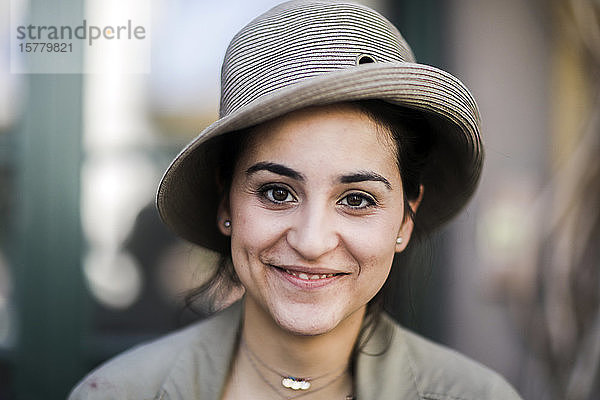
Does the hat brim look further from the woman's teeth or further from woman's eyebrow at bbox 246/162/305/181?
the woman's teeth

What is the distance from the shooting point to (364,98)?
132 centimetres

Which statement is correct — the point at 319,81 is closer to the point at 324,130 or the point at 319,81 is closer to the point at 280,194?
the point at 324,130

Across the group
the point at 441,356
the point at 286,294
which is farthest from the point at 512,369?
the point at 286,294

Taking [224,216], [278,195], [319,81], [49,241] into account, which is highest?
[319,81]

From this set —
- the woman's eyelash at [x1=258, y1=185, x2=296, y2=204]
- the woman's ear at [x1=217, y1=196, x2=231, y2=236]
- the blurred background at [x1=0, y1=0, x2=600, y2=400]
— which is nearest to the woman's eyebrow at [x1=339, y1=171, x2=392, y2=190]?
the woman's eyelash at [x1=258, y1=185, x2=296, y2=204]

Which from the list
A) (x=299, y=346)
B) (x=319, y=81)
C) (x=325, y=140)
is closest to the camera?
(x=319, y=81)

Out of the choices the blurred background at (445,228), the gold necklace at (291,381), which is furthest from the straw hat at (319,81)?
the blurred background at (445,228)

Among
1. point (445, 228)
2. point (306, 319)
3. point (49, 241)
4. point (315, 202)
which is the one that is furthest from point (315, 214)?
point (49, 241)

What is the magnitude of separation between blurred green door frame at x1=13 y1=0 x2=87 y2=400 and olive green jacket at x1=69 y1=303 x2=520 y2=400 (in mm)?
1300

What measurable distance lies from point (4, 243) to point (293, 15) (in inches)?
83.6

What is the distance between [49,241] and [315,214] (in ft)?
6.41

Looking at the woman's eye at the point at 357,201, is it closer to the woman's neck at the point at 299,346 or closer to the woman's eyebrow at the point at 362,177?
the woman's eyebrow at the point at 362,177

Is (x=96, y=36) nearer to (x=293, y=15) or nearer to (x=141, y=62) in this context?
(x=141, y=62)

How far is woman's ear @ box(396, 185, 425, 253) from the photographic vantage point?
161 cm
